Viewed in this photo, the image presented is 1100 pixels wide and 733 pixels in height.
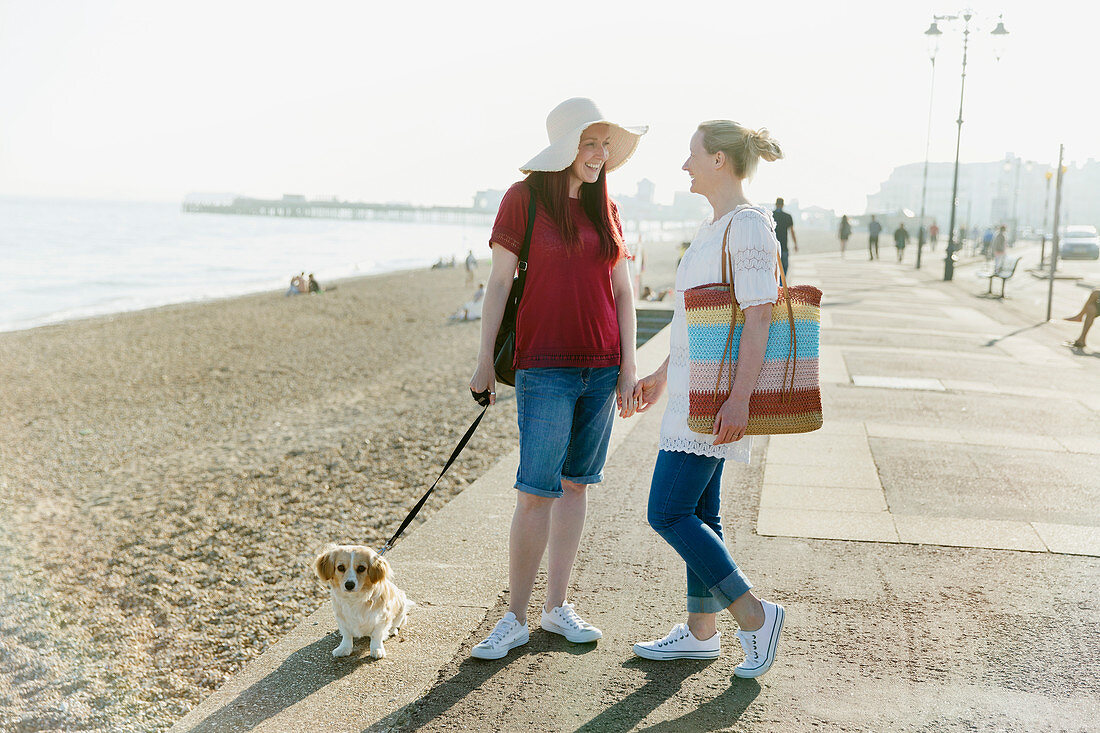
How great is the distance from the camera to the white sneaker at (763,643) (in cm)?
292

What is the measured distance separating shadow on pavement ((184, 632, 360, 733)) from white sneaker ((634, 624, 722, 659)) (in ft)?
3.15

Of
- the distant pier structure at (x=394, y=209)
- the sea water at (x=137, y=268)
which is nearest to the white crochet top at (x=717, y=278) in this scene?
the sea water at (x=137, y=268)

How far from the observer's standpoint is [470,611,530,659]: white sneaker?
3076 millimetres

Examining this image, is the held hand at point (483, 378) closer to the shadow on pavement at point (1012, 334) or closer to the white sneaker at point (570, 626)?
the white sneaker at point (570, 626)

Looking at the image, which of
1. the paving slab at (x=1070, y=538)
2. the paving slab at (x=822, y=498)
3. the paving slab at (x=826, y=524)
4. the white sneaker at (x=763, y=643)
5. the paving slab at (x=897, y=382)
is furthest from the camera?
the paving slab at (x=897, y=382)

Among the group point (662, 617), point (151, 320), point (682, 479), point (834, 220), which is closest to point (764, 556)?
point (662, 617)

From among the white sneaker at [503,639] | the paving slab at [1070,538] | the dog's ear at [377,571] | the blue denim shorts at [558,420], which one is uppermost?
the blue denim shorts at [558,420]

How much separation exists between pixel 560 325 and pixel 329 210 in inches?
7434

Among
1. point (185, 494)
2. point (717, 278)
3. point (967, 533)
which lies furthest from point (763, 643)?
point (185, 494)

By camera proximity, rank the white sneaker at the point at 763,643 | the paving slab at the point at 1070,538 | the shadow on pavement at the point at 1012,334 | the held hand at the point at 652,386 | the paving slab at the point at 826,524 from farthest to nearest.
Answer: the shadow on pavement at the point at 1012,334 → the paving slab at the point at 826,524 → the paving slab at the point at 1070,538 → the held hand at the point at 652,386 → the white sneaker at the point at 763,643

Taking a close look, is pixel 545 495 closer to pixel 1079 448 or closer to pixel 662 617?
pixel 662 617

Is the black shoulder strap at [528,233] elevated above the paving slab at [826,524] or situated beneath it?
elevated above

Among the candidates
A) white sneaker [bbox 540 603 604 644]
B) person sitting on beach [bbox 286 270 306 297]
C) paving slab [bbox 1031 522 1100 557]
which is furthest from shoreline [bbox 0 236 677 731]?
person sitting on beach [bbox 286 270 306 297]

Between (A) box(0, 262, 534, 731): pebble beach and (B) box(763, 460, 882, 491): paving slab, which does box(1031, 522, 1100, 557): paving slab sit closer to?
(B) box(763, 460, 882, 491): paving slab
